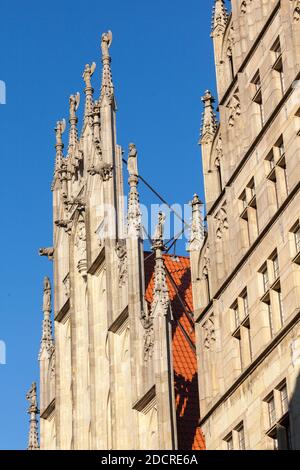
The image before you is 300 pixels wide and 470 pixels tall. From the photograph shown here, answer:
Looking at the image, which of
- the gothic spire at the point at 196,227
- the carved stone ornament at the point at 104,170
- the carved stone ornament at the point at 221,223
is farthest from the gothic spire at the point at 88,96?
the carved stone ornament at the point at 221,223

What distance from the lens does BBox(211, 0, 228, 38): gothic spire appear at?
40312mm

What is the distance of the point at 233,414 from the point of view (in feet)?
116

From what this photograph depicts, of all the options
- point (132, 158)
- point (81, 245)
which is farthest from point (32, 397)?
point (132, 158)

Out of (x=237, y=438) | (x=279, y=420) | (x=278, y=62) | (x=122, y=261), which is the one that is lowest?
(x=279, y=420)

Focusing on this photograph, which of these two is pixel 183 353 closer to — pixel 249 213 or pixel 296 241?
pixel 249 213

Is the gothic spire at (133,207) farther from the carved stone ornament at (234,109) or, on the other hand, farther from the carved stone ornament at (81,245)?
the carved stone ornament at (234,109)

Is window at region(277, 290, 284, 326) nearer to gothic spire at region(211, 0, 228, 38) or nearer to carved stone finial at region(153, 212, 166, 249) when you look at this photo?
carved stone finial at region(153, 212, 166, 249)

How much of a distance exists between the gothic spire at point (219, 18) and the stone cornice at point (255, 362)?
924 cm

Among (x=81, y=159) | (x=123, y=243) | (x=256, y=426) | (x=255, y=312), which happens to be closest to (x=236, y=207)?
(x=255, y=312)

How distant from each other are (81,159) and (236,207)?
1397 centimetres

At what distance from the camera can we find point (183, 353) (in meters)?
44.0

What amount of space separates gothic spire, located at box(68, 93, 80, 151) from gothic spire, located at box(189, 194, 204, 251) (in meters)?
11.8

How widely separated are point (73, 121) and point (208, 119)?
12551mm
